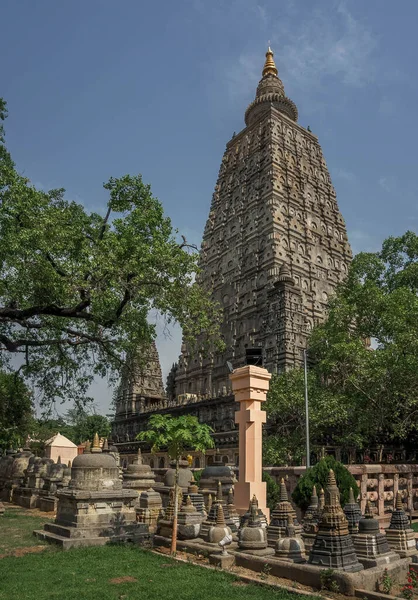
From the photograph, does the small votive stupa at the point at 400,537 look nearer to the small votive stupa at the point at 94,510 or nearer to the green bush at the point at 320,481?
the green bush at the point at 320,481

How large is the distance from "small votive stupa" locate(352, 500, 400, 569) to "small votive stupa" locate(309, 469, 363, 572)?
1.39 ft

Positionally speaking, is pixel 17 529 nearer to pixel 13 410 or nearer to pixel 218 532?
Answer: pixel 218 532

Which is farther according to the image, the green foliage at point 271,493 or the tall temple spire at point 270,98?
the tall temple spire at point 270,98

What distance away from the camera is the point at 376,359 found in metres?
26.8

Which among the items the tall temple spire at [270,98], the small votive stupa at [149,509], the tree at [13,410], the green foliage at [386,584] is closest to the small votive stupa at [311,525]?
the green foliage at [386,584]

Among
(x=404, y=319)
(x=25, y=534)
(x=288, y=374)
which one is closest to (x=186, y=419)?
(x=25, y=534)

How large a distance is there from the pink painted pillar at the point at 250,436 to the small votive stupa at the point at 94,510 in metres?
2.88

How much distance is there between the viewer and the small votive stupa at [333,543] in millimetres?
8180

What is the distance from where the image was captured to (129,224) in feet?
61.2

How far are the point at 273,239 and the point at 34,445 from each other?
29749 mm

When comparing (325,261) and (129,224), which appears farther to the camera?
(325,261)

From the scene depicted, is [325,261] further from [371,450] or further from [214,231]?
[371,450]

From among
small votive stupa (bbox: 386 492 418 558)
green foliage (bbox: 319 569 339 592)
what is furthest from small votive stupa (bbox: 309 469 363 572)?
small votive stupa (bbox: 386 492 418 558)

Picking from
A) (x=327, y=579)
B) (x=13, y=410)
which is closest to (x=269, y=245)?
(x=13, y=410)
